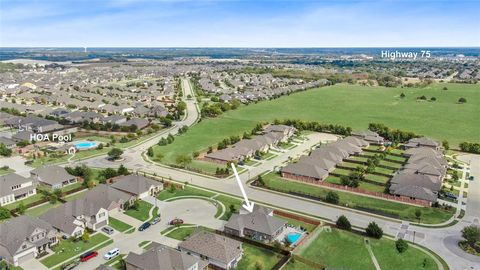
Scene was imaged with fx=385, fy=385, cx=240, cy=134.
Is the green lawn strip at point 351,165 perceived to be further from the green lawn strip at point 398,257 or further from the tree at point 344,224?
the green lawn strip at point 398,257

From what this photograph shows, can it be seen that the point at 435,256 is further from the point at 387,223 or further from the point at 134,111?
the point at 134,111

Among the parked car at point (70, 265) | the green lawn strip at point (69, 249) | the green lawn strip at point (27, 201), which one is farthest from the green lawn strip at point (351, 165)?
the green lawn strip at point (27, 201)

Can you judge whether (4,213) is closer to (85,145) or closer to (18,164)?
(18,164)

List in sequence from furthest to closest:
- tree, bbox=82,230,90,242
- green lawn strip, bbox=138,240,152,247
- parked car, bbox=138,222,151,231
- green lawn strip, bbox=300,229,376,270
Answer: parked car, bbox=138,222,151,231
tree, bbox=82,230,90,242
green lawn strip, bbox=138,240,152,247
green lawn strip, bbox=300,229,376,270

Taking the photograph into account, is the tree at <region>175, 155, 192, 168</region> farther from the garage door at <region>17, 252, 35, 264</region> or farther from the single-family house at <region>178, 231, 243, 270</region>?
the garage door at <region>17, 252, 35, 264</region>

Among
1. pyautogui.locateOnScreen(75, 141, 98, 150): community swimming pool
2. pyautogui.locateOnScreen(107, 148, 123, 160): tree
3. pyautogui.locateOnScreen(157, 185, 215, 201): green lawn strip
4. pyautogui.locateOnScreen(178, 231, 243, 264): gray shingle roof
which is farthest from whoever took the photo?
pyautogui.locateOnScreen(75, 141, 98, 150): community swimming pool

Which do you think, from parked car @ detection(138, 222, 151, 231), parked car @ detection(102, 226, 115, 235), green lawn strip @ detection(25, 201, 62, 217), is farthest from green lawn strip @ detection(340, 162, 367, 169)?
green lawn strip @ detection(25, 201, 62, 217)

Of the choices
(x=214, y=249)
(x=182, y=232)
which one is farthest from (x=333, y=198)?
(x=182, y=232)
